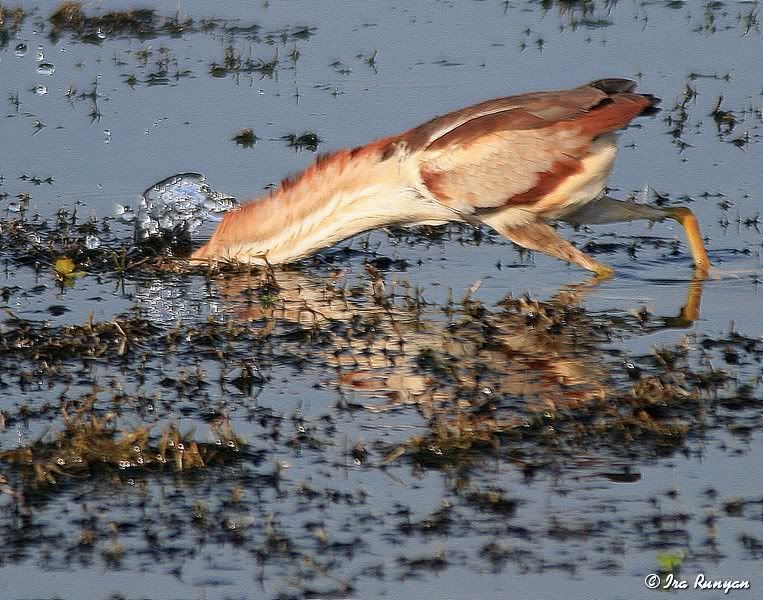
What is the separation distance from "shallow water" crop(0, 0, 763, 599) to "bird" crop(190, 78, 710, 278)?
13.0 inches

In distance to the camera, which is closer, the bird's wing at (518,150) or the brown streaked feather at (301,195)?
the bird's wing at (518,150)

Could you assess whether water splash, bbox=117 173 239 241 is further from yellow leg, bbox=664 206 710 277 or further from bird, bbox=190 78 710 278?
yellow leg, bbox=664 206 710 277

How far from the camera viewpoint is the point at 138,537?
504 cm

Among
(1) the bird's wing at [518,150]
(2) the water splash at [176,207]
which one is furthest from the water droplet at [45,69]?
(1) the bird's wing at [518,150]

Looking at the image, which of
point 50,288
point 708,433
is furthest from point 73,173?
point 708,433

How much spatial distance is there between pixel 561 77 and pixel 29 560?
8251mm

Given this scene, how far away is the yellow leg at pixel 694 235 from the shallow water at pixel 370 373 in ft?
0.31

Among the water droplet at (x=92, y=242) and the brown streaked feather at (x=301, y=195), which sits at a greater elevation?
the brown streaked feather at (x=301, y=195)

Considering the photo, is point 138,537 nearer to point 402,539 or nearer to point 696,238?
point 402,539

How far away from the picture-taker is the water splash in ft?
30.2
